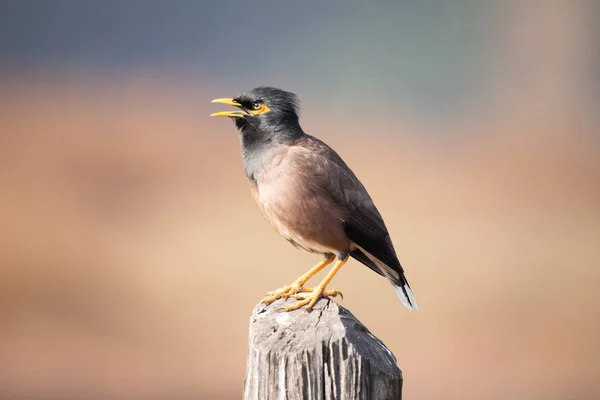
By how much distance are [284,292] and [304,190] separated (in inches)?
19.7

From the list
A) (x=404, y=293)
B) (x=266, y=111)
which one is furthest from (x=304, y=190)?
(x=404, y=293)

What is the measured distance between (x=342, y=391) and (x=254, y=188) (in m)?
1.63

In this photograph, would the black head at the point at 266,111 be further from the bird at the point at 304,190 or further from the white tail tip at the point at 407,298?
the white tail tip at the point at 407,298

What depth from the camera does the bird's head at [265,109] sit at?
3.32 meters

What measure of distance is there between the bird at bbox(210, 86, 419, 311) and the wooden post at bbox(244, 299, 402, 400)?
1.09 meters

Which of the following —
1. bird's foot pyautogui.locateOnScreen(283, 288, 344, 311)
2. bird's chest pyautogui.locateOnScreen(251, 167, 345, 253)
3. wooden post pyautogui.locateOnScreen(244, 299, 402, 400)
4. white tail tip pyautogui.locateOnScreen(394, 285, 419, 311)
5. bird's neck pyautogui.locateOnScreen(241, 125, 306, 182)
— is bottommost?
wooden post pyautogui.locateOnScreen(244, 299, 402, 400)

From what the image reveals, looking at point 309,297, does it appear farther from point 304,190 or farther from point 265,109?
point 265,109

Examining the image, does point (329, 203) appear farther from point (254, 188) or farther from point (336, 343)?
point (336, 343)

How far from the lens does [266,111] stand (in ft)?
10.9

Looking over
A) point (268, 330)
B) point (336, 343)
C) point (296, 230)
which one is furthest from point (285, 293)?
point (336, 343)

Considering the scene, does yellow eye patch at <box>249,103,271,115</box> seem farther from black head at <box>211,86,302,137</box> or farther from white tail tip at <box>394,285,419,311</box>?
white tail tip at <box>394,285,419,311</box>

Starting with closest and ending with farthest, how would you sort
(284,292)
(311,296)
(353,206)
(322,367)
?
(322,367)
(311,296)
(284,292)
(353,206)

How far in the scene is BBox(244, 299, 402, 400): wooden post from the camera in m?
1.85

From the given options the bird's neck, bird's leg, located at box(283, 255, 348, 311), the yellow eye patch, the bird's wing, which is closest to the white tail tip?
the bird's wing
